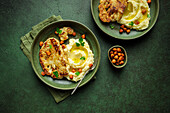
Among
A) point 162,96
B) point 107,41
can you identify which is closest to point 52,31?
point 107,41

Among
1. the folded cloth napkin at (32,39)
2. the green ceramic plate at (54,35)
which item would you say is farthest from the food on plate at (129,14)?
the folded cloth napkin at (32,39)

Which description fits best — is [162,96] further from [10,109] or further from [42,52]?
[10,109]

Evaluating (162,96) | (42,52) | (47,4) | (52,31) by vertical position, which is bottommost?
(162,96)

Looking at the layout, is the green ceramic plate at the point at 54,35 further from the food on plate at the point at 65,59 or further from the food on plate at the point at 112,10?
the food on plate at the point at 112,10

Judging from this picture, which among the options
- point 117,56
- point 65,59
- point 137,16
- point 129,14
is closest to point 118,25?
point 129,14

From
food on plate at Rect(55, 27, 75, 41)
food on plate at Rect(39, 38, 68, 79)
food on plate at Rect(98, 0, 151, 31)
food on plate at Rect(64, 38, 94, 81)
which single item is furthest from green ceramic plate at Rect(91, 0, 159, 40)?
food on plate at Rect(39, 38, 68, 79)

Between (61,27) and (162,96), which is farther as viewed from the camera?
(162,96)

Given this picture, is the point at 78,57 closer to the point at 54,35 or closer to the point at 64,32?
the point at 64,32

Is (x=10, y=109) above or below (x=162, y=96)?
above
